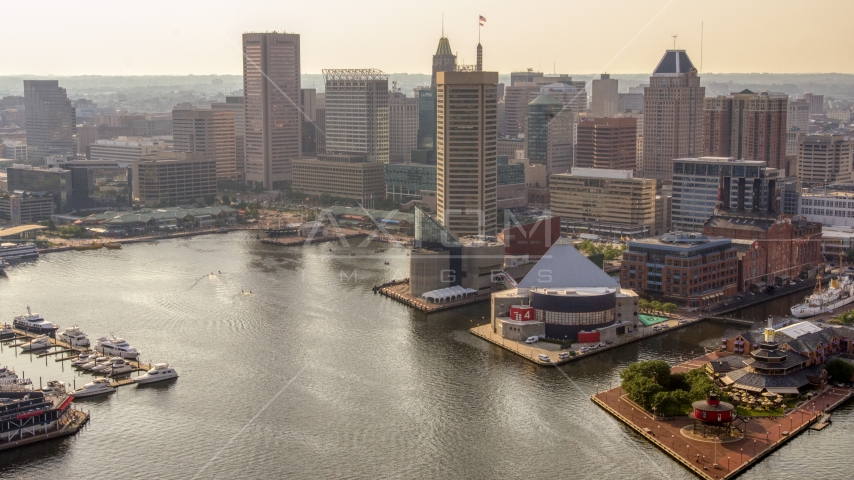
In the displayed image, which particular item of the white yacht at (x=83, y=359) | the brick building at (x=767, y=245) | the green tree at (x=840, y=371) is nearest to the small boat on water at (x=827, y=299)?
the brick building at (x=767, y=245)

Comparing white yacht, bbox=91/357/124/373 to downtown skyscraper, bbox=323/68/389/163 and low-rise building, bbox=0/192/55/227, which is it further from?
downtown skyscraper, bbox=323/68/389/163

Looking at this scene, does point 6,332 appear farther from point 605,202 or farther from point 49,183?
point 49,183

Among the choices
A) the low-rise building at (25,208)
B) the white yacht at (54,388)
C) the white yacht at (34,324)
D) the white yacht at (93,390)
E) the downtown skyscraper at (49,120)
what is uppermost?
the downtown skyscraper at (49,120)

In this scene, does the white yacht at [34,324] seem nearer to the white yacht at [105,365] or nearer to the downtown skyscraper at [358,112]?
the white yacht at [105,365]

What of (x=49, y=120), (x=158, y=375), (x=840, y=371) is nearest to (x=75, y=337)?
(x=158, y=375)

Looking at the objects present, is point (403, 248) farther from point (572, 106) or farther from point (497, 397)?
point (572, 106)

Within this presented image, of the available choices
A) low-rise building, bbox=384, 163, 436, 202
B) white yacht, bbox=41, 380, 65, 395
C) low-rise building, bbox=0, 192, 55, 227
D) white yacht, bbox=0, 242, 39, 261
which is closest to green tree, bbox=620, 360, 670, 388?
white yacht, bbox=41, 380, 65, 395
